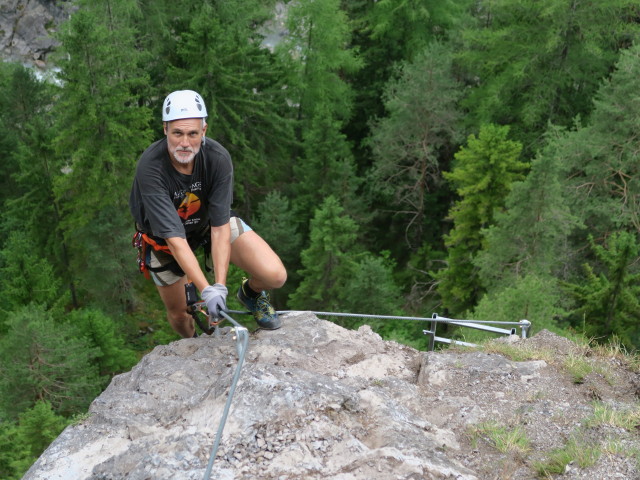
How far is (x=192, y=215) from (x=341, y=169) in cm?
1716

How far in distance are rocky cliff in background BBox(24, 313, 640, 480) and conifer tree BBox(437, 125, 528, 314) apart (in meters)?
12.9

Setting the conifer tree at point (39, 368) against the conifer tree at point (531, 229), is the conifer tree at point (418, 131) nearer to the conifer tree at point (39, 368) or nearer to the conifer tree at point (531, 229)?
the conifer tree at point (531, 229)

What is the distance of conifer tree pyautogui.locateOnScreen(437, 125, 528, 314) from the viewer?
682 inches

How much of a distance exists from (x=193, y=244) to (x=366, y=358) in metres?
1.94

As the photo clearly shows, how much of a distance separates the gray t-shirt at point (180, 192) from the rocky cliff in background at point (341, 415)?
3.67 feet

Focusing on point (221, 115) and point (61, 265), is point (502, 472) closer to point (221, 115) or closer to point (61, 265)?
point (221, 115)

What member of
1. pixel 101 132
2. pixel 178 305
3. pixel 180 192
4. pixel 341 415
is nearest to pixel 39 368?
pixel 101 132

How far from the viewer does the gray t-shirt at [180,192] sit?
4148mm

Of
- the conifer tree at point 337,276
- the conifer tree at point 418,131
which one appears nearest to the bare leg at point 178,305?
the conifer tree at point 337,276

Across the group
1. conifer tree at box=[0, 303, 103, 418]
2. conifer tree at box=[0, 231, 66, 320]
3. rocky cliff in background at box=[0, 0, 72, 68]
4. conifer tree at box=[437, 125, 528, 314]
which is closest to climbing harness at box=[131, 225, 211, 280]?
conifer tree at box=[0, 303, 103, 418]

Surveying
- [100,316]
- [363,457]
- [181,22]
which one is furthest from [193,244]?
[181,22]

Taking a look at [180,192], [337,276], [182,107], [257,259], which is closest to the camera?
[182,107]

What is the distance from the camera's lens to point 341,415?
12.0 feet

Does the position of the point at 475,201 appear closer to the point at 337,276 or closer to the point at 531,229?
the point at 531,229
